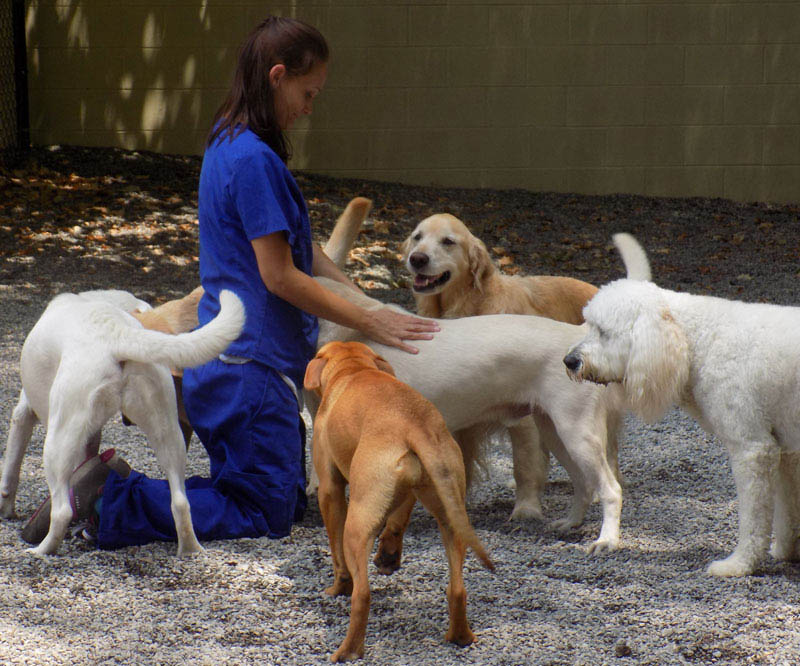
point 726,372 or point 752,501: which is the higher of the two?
point 726,372

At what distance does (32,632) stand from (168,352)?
3.32 feet

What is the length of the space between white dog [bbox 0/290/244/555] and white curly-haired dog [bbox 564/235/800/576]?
4.48ft

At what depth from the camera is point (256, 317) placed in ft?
13.2

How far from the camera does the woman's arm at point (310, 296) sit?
385cm

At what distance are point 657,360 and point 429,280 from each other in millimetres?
2079

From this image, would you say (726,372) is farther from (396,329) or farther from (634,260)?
(396,329)

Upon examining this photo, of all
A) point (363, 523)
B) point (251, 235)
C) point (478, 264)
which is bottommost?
point (363, 523)

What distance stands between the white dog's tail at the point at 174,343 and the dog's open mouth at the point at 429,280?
1944 mm

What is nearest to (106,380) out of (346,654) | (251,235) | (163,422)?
(163,422)

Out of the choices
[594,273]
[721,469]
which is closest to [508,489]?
[721,469]

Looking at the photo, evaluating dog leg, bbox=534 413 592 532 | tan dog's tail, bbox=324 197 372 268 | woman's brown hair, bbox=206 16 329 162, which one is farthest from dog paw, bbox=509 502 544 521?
woman's brown hair, bbox=206 16 329 162

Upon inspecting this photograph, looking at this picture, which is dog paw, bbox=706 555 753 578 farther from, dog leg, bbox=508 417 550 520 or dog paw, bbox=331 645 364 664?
dog paw, bbox=331 645 364 664

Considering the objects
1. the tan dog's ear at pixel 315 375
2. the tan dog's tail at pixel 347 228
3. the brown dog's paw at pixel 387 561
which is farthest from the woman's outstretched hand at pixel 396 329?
the brown dog's paw at pixel 387 561

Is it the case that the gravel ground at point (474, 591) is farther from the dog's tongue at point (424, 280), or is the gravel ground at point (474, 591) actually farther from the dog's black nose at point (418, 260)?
the dog's black nose at point (418, 260)
